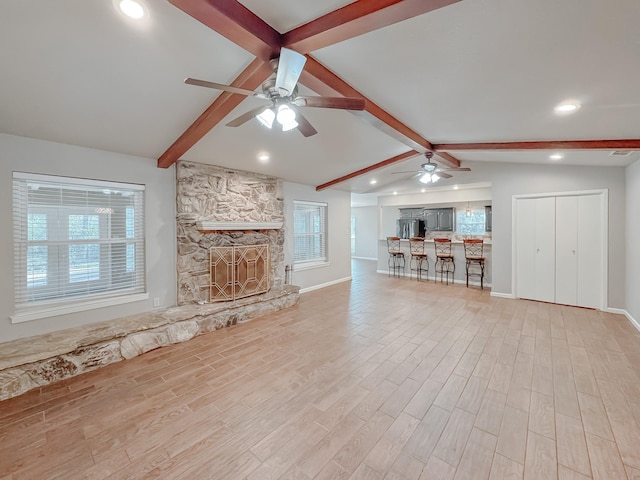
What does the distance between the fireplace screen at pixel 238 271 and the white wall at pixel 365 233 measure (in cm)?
758

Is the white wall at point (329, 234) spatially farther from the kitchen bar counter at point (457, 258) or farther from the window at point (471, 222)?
the window at point (471, 222)

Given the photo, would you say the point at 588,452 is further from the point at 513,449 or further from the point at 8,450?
the point at 8,450

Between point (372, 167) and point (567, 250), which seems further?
point (372, 167)

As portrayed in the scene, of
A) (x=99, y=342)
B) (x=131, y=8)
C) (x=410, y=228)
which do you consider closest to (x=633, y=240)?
(x=410, y=228)

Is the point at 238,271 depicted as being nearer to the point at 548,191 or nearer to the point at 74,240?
the point at 74,240

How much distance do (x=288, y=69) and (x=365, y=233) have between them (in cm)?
1067

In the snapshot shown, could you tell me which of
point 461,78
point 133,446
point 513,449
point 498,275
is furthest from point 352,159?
point 133,446

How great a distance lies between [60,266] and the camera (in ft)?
10.7

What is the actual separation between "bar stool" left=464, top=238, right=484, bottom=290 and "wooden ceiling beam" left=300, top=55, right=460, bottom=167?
332cm

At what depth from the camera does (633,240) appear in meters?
4.14

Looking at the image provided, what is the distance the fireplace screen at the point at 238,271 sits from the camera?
437cm

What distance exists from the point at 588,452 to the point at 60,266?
17.3 feet

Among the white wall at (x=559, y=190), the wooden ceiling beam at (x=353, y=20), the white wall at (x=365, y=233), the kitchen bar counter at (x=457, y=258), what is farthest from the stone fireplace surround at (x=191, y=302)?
the white wall at (x=365, y=233)

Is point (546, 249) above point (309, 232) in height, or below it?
below
